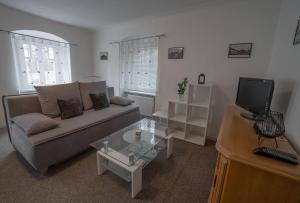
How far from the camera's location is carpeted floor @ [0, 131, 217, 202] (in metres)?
1.40

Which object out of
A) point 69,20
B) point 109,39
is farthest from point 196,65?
point 69,20

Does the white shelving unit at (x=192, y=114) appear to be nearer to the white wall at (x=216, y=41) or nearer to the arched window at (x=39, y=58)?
the white wall at (x=216, y=41)

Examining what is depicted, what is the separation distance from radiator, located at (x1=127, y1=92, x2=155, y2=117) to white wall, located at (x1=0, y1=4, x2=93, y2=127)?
1.96 meters

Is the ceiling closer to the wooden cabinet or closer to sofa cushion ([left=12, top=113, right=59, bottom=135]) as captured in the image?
sofa cushion ([left=12, top=113, right=59, bottom=135])

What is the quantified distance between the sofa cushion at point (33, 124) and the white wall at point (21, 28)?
1534 mm

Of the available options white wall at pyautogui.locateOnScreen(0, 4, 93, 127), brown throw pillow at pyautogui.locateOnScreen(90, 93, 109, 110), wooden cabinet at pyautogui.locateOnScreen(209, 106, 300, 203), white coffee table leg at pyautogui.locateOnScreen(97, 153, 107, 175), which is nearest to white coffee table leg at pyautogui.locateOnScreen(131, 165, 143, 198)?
white coffee table leg at pyautogui.locateOnScreen(97, 153, 107, 175)

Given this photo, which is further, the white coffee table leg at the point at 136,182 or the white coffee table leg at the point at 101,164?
the white coffee table leg at the point at 101,164

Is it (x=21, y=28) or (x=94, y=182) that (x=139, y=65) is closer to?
(x=21, y=28)

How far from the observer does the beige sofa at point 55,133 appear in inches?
61.8

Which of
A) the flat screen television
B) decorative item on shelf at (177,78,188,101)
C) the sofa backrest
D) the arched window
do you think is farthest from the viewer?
the arched window

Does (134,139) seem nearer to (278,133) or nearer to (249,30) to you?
(278,133)

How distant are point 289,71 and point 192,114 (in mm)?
Result: 1666

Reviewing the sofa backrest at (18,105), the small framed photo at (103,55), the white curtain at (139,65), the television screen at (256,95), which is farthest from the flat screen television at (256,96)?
the small framed photo at (103,55)

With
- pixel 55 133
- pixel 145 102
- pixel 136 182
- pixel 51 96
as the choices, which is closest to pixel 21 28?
pixel 51 96
